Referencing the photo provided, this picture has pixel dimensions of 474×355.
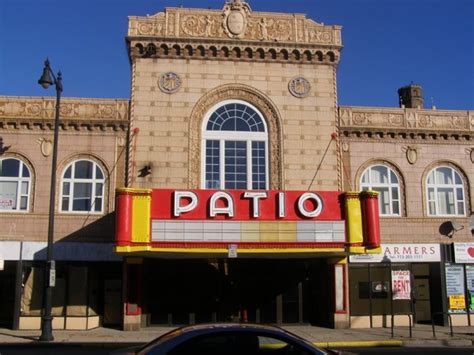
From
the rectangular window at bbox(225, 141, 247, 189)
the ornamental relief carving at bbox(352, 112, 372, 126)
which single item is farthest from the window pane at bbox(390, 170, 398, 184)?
the rectangular window at bbox(225, 141, 247, 189)

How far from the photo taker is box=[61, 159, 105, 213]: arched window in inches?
893

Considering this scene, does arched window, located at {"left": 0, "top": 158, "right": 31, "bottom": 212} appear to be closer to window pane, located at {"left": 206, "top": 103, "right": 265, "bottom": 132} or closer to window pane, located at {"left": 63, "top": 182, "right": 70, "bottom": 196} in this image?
window pane, located at {"left": 63, "top": 182, "right": 70, "bottom": 196}

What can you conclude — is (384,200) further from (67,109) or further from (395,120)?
(67,109)

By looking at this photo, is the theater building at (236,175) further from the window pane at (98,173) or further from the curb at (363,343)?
the curb at (363,343)

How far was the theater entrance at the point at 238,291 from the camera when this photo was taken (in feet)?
74.4

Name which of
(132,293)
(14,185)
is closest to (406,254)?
(132,293)

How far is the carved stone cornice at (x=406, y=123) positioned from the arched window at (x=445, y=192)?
5.14ft

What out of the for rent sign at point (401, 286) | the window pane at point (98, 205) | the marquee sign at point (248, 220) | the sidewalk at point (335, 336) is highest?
the window pane at point (98, 205)

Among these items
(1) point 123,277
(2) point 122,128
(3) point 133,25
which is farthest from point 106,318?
(3) point 133,25

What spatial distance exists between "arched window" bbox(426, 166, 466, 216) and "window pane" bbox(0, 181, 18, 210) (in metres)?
17.3

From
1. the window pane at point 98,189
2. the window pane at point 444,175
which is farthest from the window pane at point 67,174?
the window pane at point 444,175

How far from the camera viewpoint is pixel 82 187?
902 inches

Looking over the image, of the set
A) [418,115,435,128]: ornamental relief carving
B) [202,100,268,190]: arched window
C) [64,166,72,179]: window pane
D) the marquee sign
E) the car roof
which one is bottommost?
the car roof

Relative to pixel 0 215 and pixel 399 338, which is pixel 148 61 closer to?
pixel 0 215
